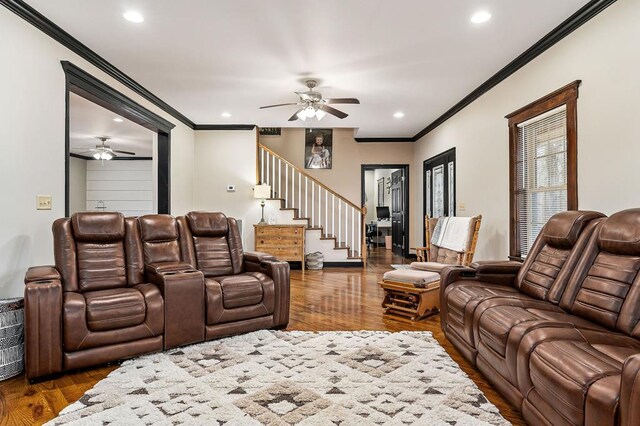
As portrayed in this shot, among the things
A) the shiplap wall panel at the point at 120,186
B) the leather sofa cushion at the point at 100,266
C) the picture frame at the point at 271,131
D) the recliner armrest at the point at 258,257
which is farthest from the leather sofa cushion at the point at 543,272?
the shiplap wall panel at the point at 120,186

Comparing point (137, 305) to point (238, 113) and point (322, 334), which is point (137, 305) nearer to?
point (322, 334)

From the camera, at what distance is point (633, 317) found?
195cm

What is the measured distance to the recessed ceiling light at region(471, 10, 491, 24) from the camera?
3.14 metres

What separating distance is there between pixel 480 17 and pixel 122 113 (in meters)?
4.37

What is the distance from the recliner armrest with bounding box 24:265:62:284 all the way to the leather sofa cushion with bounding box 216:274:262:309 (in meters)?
1.22

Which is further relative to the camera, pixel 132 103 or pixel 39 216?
pixel 132 103

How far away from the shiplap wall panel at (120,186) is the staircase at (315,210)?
204 inches

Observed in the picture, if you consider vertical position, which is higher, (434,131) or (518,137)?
(434,131)

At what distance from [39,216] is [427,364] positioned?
348 cm

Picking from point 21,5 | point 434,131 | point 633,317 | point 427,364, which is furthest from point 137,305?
point 434,131

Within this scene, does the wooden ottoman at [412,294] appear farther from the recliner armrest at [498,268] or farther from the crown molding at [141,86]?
the crown molding at [141,86]

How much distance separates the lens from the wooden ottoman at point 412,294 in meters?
3.86

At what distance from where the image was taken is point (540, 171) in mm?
3926

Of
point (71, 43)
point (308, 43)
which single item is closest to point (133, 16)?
point (71, 43)
